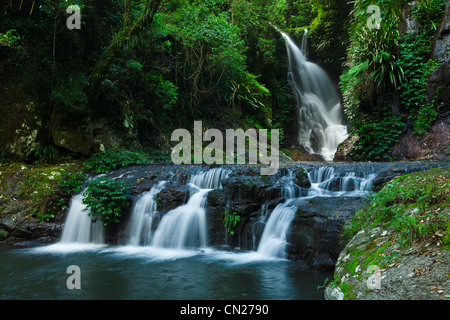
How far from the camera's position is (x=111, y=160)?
834cm

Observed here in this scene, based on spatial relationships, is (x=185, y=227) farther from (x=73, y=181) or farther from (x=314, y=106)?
(x=314, y=106)

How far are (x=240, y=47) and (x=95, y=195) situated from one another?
32.3 ft

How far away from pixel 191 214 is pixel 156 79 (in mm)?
6281

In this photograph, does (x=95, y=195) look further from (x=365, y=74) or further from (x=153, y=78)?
(x=365, y=74)

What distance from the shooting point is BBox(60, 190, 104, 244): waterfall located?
21.5 ft

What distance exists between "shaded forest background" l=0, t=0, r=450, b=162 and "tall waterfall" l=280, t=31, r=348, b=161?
1.23 m

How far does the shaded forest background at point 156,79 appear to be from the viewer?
8.27 metres

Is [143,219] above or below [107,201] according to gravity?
below

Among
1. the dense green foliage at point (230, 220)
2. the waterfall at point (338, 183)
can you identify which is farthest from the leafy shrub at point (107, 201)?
the waterfall at point (338, 183)

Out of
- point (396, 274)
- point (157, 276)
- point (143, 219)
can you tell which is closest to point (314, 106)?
point (143, 219)

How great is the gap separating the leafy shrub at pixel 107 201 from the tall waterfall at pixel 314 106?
9.68m

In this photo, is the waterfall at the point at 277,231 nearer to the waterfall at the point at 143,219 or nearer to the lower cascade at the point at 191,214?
the lower cascade at the point at 191,214

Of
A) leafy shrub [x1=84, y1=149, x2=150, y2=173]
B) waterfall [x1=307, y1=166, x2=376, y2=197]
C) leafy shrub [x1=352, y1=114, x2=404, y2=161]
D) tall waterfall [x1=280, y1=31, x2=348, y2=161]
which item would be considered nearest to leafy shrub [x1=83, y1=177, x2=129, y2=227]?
leafy shrub [x1=84, y1=149, x2=150, y2=173]
